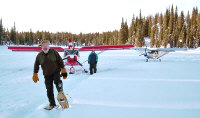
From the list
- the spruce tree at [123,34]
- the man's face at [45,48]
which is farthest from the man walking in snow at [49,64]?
the spruce tree at [123,34]

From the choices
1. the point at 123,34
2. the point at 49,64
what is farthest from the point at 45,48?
the point at 123,34

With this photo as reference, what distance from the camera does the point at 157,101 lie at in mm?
3797

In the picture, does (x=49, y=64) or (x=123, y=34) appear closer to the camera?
(x=49, y=64)

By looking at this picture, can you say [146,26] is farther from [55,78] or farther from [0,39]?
[55,78]

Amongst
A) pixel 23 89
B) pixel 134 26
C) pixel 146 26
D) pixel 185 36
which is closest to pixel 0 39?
pixel 134 26

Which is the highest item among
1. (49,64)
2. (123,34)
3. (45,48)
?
(123,34)

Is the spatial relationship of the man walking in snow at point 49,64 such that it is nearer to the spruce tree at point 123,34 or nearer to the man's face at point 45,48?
the man's face at point 45,48

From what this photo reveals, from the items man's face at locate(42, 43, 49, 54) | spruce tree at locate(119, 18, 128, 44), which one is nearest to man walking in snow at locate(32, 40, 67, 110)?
man's face at locate(42, 43, 49, 54)

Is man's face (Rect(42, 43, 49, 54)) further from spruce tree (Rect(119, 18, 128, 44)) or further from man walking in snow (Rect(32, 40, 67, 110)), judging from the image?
spruce tree (Rect(119, 18, 128, 44))

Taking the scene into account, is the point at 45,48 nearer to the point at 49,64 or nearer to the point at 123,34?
the point at 49,64

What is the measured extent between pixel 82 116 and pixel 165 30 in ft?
224

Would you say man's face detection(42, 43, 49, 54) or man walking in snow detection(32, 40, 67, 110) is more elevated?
man's face detection(42, 43, 49, 54)

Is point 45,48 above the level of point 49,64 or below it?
above

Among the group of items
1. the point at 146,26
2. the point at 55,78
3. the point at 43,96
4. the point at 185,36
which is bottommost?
the point at 43,96
